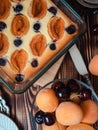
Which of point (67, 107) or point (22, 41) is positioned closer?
point (67, 107)

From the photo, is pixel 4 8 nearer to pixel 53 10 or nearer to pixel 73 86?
pixel 53 10

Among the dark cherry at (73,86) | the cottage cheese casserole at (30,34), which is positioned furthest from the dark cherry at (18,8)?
the dark cherry at (73,86)

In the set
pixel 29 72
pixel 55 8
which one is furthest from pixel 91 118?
pixel 55 8

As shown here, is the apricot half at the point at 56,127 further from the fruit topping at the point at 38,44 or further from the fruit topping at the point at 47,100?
the fruit topping at the point at 38,44

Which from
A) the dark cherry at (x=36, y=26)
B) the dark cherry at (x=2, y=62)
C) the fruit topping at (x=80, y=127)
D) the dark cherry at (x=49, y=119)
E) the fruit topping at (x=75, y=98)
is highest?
the dark cherry at (x=36, y=26)

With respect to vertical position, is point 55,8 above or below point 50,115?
above

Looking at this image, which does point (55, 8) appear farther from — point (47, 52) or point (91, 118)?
point (91, 118)

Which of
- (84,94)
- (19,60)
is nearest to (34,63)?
(19,60)
